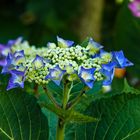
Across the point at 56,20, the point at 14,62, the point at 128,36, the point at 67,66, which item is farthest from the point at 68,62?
the point at 56,20

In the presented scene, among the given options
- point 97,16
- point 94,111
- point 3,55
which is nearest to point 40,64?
point 94,111

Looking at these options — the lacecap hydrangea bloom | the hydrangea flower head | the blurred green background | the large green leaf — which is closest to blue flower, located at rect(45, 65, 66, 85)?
the lacecap hydrangea bloom

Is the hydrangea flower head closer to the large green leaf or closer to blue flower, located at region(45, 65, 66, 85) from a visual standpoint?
the large green leaf

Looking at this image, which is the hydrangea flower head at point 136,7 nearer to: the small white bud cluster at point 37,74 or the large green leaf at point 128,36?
the large green leaf at point 128,36

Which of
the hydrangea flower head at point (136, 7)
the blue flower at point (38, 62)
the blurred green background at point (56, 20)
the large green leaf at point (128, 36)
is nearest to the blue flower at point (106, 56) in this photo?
the blue flower at point (38, 62)

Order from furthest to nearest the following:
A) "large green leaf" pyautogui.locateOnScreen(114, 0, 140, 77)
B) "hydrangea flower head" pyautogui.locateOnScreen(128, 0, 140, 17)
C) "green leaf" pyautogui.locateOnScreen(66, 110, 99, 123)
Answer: "large green leaf" pyautogui.locateOnScreen(114, 0, 140, 77) → "hydrangea flower head" pyautogui.locateOnScreen(128, 0, 140, 17) → "green leaf" pyautogui.locateOnScreen(66, 110, 99, 123)
